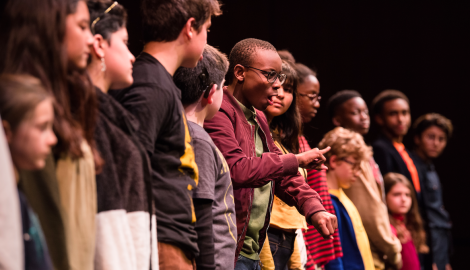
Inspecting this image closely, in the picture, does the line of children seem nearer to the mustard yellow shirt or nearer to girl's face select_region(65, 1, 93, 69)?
girl's face select_region(65, 1, 93, 69)

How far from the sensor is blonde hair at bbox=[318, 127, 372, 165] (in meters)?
3.21

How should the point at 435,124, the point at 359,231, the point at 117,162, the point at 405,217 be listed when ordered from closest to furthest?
the point at 117,162, the point at 359,231, the point at 405,217, the point at 435,124

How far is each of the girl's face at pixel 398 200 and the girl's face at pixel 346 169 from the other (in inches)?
34.3

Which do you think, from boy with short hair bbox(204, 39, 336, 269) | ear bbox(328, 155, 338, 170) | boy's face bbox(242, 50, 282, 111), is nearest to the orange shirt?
ear bbox(328, 155, 338, 170)

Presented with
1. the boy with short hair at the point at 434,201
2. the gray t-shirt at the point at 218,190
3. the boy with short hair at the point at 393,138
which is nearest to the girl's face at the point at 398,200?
the boy with short hair at the point at 393,138

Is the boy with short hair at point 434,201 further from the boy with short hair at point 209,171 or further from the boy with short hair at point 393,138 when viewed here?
the boy with short hair at point 209,171

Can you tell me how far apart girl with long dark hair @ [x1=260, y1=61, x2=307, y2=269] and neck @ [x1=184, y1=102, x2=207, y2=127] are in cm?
69

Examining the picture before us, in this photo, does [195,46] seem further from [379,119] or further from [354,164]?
[379,119]

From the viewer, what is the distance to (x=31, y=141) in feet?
3.29

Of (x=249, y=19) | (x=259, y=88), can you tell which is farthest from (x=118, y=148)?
(x=249, y=19)

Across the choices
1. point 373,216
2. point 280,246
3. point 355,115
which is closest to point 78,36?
point 280,246

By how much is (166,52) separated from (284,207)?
118 centimetres

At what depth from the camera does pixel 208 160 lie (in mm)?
1718

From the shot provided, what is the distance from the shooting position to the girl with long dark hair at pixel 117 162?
123cm
